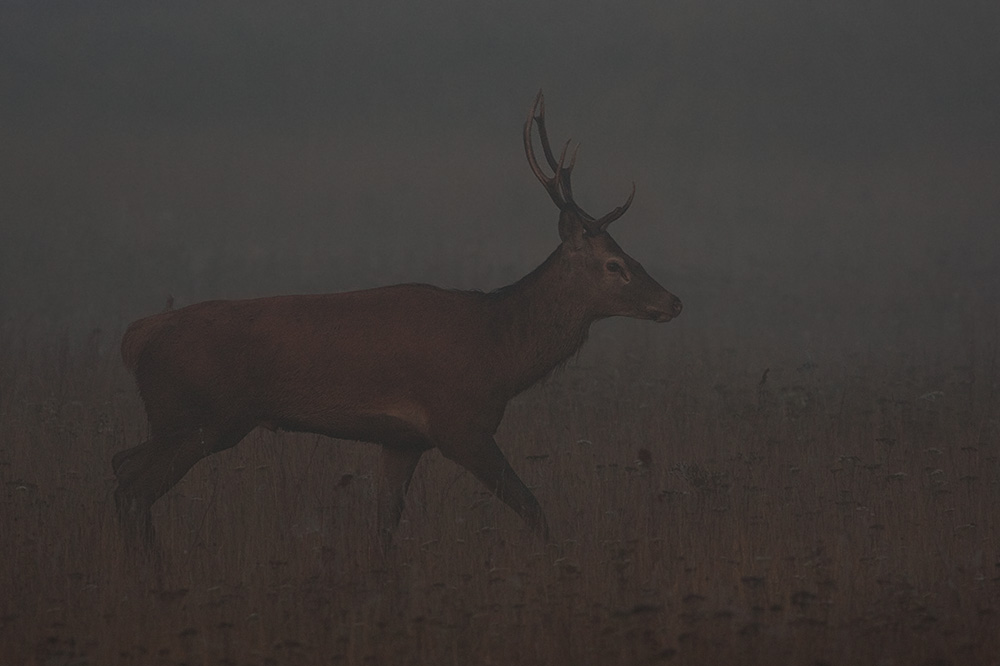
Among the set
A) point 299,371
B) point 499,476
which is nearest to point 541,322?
point 499,476

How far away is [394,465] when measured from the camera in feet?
20.9

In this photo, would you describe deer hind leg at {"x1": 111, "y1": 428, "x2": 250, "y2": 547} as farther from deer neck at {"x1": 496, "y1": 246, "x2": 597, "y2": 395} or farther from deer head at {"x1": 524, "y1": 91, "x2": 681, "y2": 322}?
deer head at {"x1": 524, "y1": 91, "x2": 681, "y2": 322}

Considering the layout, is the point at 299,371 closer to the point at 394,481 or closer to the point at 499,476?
the point at 394,481

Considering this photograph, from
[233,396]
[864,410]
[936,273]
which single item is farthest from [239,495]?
[936,273]

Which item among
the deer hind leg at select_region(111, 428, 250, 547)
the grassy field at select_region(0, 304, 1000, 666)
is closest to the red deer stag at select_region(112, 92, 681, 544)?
the deer hind leg at select_region(111, 428, 250, 547)

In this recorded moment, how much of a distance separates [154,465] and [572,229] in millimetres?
2338

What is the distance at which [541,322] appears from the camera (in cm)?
648

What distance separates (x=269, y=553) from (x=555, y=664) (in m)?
1.83

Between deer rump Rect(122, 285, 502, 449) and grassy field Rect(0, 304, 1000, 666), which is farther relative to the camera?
deer rump Rect(122, 285, 502, 449)

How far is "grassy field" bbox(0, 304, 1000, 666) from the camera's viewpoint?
4.27 m

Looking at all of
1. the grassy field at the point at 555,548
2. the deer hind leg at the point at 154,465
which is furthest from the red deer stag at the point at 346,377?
the grassy field at the point at 555,548

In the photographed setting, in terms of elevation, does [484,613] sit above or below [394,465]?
below

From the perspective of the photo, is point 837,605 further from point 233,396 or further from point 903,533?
point 233,396

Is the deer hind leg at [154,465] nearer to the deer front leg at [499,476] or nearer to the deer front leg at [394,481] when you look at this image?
the deer front leg at [394,481]
